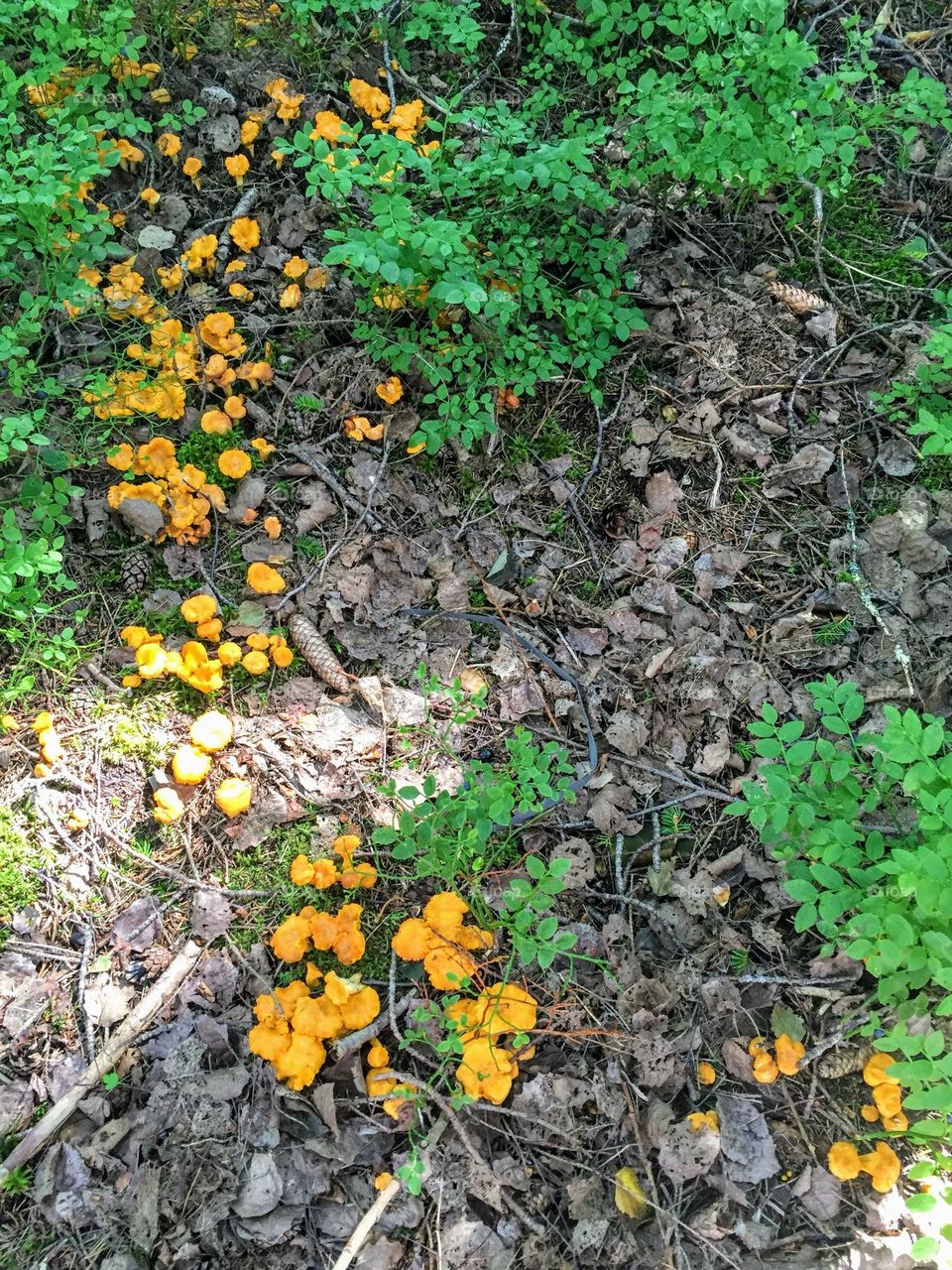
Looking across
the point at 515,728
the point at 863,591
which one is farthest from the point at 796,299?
the point at 515,728

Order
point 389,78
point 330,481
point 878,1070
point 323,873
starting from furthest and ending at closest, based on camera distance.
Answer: point 389,78 < point 330,481 < point 323,873 < point 878,1070

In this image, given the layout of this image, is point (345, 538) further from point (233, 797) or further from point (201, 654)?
point (233, 797)

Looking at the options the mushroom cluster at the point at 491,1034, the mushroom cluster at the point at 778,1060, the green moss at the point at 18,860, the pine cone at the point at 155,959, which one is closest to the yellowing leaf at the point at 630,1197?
the mushroom cluster at the point at 491,1034

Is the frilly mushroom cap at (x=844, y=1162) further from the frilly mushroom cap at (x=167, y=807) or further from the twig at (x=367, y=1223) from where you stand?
the frilly mushroom cap at (x=167, y=807)

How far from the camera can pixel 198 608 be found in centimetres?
350

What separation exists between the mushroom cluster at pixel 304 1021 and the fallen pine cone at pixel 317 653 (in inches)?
44.6

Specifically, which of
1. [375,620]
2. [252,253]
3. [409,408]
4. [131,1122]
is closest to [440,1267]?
[131,1122]

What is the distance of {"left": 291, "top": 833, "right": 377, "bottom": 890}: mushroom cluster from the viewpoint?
120 inches

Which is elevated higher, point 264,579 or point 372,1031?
point 264,579

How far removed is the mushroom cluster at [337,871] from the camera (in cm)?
305

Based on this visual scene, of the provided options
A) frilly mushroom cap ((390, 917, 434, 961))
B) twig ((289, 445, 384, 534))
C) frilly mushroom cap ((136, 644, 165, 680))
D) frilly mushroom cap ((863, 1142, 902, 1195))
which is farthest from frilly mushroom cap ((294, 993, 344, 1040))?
twig ((289, 445, 384, 534))

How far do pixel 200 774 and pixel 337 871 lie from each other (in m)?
0.65

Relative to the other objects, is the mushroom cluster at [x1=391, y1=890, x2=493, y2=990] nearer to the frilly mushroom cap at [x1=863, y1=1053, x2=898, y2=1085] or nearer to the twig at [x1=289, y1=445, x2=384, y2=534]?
the frilly mushroom cap at [x1=863, y1=1053, x2=898, y2=1085]

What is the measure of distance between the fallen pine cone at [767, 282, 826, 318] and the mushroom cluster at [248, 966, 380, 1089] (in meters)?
3.73
